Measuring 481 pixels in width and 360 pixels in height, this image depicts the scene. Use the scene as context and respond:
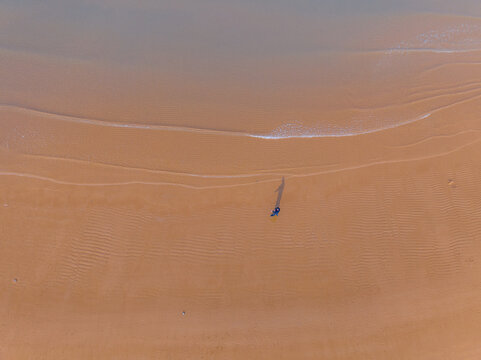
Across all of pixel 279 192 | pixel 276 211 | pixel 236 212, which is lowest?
pixel 236 212

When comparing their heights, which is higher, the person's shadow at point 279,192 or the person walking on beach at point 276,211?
the person's shadow at point 279,192

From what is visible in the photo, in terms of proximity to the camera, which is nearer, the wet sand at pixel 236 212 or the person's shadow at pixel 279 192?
the wet sand at pixel 236 212

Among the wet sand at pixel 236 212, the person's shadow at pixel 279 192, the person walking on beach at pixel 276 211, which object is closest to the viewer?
the wet sand at pixel 236 212

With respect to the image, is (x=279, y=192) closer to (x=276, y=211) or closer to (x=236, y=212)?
(x=276, y=211)

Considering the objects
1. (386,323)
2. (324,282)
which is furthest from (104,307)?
(386,323)

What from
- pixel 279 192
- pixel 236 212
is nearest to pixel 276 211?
pixel 279 192

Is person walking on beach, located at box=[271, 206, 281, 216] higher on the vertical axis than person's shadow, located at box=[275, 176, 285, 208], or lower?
lower

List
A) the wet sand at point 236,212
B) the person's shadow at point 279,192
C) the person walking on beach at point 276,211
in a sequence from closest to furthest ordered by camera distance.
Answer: the wet sand at point 236,212 < the person walking on beach at point 276,211 < the person's shadow at point 279,192

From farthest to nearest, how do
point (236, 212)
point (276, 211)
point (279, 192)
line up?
point (279, 192)
point (236, 212)
point (276, 211)
